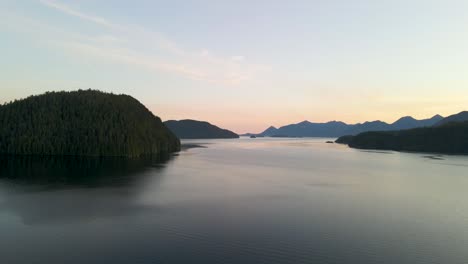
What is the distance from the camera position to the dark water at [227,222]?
23.7 metres

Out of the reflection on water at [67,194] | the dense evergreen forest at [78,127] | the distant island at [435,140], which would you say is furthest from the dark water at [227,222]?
the distant island at [435,140]

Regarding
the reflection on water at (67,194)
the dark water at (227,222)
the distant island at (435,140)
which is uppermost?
the distant island at (435,140)

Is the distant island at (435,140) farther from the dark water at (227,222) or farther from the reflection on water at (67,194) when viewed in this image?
the reflection on water at (67,194)

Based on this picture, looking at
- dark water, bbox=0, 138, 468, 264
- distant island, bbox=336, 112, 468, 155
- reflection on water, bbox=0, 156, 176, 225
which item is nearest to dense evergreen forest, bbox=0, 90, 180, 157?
reflection on water, bbox=0, 156, 176, 225

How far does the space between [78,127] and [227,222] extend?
10893cm

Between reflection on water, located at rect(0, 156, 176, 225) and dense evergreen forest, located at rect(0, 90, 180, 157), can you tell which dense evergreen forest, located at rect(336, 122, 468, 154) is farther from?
reflection on water, located at rect(0, 156, 176, 225)

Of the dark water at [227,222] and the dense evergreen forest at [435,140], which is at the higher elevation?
the dense evergreen forest at [435,140]

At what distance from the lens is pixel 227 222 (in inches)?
1258

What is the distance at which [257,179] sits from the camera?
212 feet

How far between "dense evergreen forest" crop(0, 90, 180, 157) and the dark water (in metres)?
57.7

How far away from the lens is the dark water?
23.7 m

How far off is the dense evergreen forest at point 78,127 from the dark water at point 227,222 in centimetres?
5766

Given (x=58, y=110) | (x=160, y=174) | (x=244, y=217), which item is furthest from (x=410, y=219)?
(x=58, y=110)

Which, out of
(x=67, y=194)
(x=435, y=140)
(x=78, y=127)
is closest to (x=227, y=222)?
(x=67, y=194)
